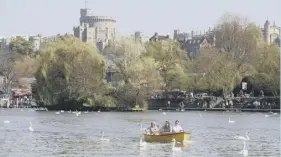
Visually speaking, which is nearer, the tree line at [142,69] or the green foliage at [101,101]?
the tree line at [142,69]

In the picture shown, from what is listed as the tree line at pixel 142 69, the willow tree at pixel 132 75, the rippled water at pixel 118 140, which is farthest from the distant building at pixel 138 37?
the rippled water at pixel 118 140

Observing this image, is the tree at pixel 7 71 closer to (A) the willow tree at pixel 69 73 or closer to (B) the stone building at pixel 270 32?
(A) the willow tree at pixel 69 73

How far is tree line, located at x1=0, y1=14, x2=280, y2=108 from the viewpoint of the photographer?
81.2 metres

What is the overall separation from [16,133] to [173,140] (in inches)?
510

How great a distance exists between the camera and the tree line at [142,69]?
3196 inches

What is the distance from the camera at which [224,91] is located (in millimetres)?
88688

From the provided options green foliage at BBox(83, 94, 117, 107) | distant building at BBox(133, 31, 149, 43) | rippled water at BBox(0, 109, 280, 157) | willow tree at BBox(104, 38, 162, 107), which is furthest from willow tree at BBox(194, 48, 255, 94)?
rippled water at BBox(0, 109, 280, 157)

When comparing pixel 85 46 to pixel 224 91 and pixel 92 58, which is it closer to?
pixel 92 58

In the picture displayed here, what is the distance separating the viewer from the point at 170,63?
94.7 m

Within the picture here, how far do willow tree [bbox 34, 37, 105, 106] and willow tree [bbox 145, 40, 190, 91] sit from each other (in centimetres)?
1109

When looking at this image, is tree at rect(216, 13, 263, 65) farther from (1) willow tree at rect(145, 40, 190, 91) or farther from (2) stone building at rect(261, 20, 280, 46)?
(2) stone building at rect(261, 20, 280, 46)

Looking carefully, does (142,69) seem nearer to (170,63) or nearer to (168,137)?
(170,63)

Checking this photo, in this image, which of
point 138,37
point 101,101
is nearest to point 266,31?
point 138,37

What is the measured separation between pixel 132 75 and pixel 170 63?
49.4 ft
